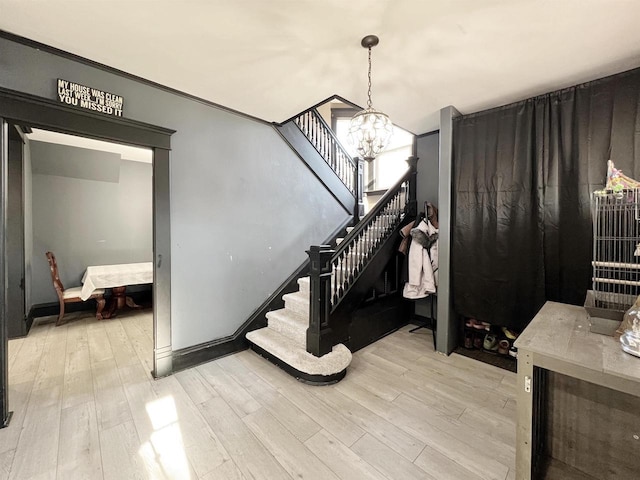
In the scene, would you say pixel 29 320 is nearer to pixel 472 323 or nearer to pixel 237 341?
pixel 237 341

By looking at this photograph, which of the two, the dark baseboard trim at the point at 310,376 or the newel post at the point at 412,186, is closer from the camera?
the dark baseboard trim at the point at 310,376

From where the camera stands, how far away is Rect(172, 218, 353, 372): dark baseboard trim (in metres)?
2.54

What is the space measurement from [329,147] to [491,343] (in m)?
3.42

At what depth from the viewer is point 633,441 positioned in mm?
1246

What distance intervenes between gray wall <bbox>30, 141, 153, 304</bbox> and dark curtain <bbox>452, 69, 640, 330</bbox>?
17.8 ft

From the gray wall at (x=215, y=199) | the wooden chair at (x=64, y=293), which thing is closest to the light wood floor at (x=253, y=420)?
the gray wall at (x=215, y=199)

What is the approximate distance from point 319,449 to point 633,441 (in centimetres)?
158

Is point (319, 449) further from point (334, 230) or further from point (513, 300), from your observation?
point (334, 230)

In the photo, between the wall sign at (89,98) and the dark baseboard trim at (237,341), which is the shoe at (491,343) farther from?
the wall sign at (89,98)

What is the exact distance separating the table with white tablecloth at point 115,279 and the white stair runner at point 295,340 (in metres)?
2.48

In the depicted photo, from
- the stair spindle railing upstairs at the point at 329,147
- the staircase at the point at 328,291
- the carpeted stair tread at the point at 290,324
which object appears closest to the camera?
the staircase at the point at 328,291

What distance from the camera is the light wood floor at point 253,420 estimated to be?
148cm

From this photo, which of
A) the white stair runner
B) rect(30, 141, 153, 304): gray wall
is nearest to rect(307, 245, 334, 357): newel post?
the white stair runner

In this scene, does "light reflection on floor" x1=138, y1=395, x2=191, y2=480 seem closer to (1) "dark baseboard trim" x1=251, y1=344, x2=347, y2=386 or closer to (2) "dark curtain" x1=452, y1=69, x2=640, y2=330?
(1) "dark baseboard trim" x1=251, y1=344, x2=347, y2=386
